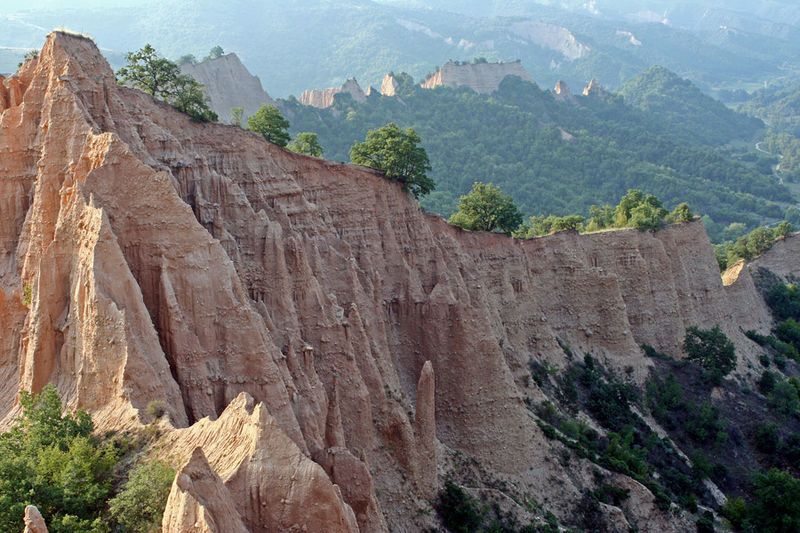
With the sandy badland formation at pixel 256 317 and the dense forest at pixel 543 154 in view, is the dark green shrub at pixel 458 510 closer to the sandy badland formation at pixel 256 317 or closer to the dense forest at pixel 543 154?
the sandy badland formation at pixel 256 317

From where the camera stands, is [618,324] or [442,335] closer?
[442,335]

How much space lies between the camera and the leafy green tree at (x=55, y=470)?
76.6 feet

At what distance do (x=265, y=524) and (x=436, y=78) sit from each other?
135704 millimetres

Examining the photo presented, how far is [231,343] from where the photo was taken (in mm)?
29344

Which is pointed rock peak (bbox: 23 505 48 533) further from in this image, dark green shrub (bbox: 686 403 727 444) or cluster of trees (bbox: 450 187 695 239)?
dark green shrub (bbox: 686 403 727 444)

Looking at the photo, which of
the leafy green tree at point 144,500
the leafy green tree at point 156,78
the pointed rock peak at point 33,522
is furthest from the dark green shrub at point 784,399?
the pointed rock peak at point 33,522

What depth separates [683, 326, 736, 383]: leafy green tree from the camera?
191 feet

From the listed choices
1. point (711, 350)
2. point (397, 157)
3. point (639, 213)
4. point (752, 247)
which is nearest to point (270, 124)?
point (397, 157)

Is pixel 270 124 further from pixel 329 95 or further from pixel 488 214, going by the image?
pixel 329 95

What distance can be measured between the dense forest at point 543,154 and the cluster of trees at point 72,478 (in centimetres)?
7214

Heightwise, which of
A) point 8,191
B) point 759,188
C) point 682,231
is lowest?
point 8,191

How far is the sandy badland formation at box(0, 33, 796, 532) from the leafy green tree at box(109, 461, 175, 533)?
74cm

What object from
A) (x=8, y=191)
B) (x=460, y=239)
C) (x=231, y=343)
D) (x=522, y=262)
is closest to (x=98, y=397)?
(x=231, y=343)

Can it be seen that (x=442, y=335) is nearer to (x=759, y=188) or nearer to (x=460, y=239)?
(x=460, y=239)
